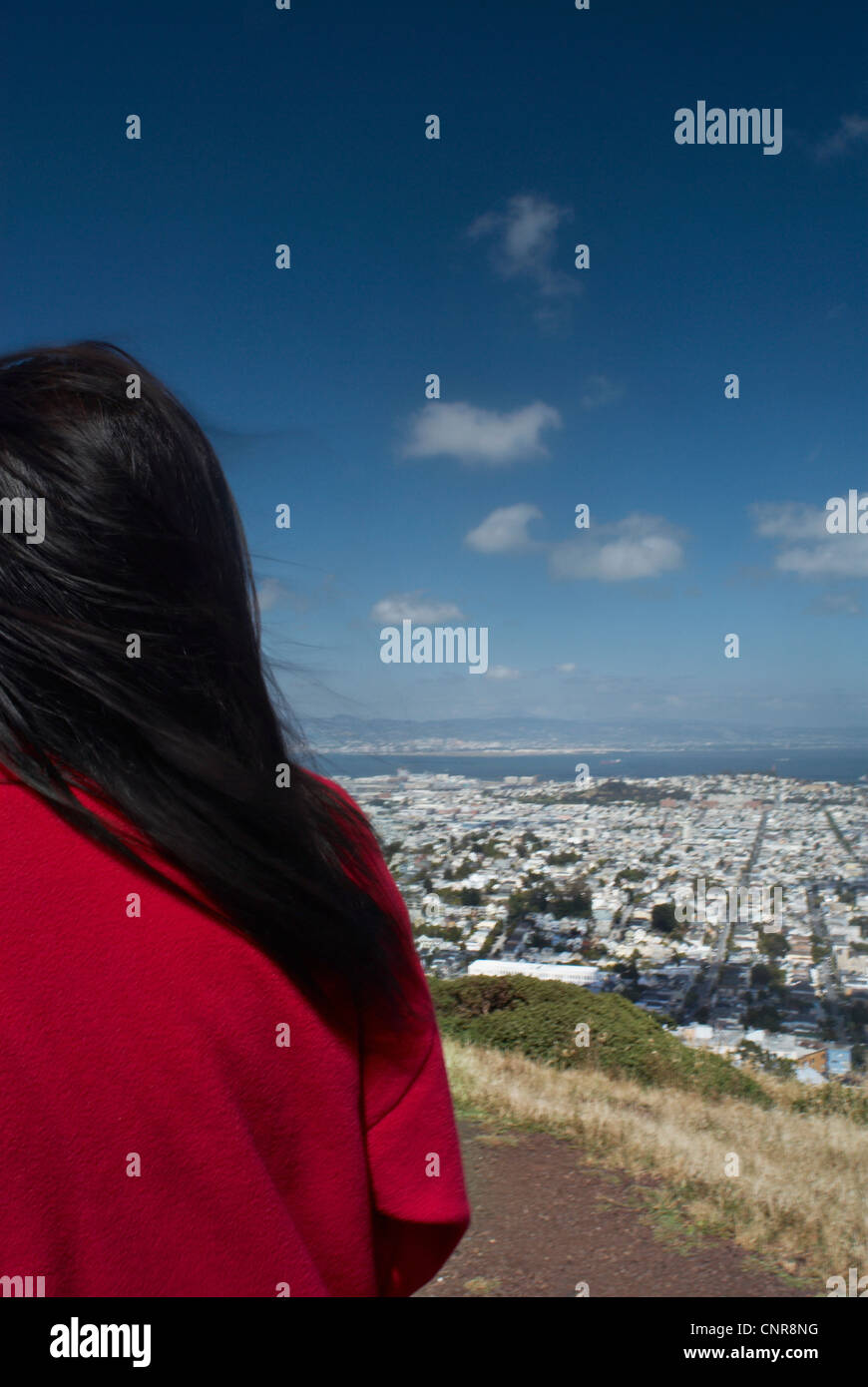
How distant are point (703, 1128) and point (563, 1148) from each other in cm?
113

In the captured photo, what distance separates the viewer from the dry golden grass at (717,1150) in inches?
153

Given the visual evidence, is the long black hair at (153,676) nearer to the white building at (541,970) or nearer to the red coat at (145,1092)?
the red coat at (145,1092)

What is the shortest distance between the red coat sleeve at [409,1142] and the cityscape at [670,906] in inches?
173

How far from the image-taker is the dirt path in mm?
3432

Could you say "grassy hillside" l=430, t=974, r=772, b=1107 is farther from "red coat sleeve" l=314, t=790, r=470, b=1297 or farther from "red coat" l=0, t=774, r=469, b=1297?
"red coat" l=0, t=774, r=469, b=1297

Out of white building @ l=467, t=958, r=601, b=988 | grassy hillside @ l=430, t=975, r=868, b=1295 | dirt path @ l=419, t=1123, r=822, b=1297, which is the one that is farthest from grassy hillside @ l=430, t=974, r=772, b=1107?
dirt path @ l=419, t=1123, r=822, b=1297

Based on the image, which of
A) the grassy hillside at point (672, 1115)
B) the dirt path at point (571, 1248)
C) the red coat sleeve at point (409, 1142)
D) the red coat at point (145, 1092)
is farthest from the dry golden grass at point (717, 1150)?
the red coat at point (145, 1092)

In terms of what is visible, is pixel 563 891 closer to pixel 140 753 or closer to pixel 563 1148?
pixel 563 1148

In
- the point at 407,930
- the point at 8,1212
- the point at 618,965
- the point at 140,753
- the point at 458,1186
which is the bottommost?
the point at 618,965

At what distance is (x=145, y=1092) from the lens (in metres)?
0.65

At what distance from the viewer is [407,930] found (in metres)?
0.96

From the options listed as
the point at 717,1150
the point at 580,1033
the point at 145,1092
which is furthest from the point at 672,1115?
the point at 145,1092
